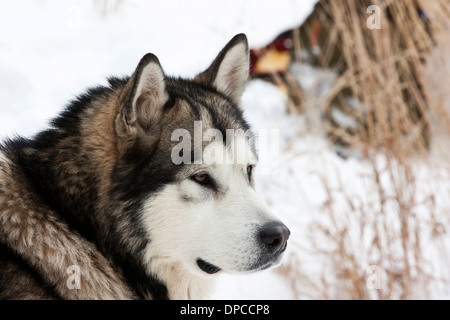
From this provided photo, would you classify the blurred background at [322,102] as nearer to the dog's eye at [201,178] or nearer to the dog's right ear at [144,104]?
the dog's right ear at [144,104]

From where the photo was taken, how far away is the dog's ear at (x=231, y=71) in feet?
9.83

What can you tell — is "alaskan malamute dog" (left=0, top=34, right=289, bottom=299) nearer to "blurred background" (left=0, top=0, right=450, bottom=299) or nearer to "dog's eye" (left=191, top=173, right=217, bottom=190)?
"dog's eye" (left=191, top=173, right=217, bottom=190)

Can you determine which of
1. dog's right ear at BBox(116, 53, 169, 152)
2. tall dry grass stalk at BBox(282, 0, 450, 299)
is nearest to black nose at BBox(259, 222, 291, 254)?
dog's right ear at BBox(116, 53, 169, 152)

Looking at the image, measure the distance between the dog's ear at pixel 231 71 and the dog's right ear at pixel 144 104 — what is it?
1.53ft

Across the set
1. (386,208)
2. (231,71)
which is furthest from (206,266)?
(386,208)

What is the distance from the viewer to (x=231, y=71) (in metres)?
3.17

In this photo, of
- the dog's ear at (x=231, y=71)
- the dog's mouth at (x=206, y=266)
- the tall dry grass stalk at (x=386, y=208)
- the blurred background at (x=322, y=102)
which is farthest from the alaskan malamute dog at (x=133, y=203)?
the tall dry grass stalk at (x=386, y=208)

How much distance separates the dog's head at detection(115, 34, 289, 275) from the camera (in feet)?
8.41

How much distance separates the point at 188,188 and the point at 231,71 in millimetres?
861

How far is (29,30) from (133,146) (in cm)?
589

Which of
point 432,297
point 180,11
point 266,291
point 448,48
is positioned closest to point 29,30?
point 180,11
